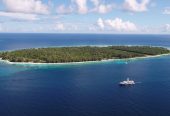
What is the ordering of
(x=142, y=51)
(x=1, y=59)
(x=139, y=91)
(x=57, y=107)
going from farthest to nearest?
(x=142, y=51)
(x=1, y=59)
(x=139, y=91)
(x=57, y=107)

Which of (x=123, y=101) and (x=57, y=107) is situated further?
(x=123, y=101)

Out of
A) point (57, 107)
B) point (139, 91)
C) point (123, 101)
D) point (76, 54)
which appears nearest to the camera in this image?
point (57, 107)

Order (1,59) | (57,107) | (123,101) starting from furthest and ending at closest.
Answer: (1,59), (123,101), (57,107)

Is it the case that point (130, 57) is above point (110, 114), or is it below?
above

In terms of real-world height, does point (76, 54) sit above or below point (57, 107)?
above

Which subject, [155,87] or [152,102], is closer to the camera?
[152,102]

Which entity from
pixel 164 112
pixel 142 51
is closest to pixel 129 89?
pixel 164 112

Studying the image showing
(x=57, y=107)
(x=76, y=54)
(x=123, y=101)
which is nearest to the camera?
(x=57, y=107)

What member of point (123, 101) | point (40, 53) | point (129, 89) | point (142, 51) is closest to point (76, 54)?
point (40, 53)

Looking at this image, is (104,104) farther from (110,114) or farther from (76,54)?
(76,54)

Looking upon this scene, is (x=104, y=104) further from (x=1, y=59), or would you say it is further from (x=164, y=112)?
(x=1, y=59)
